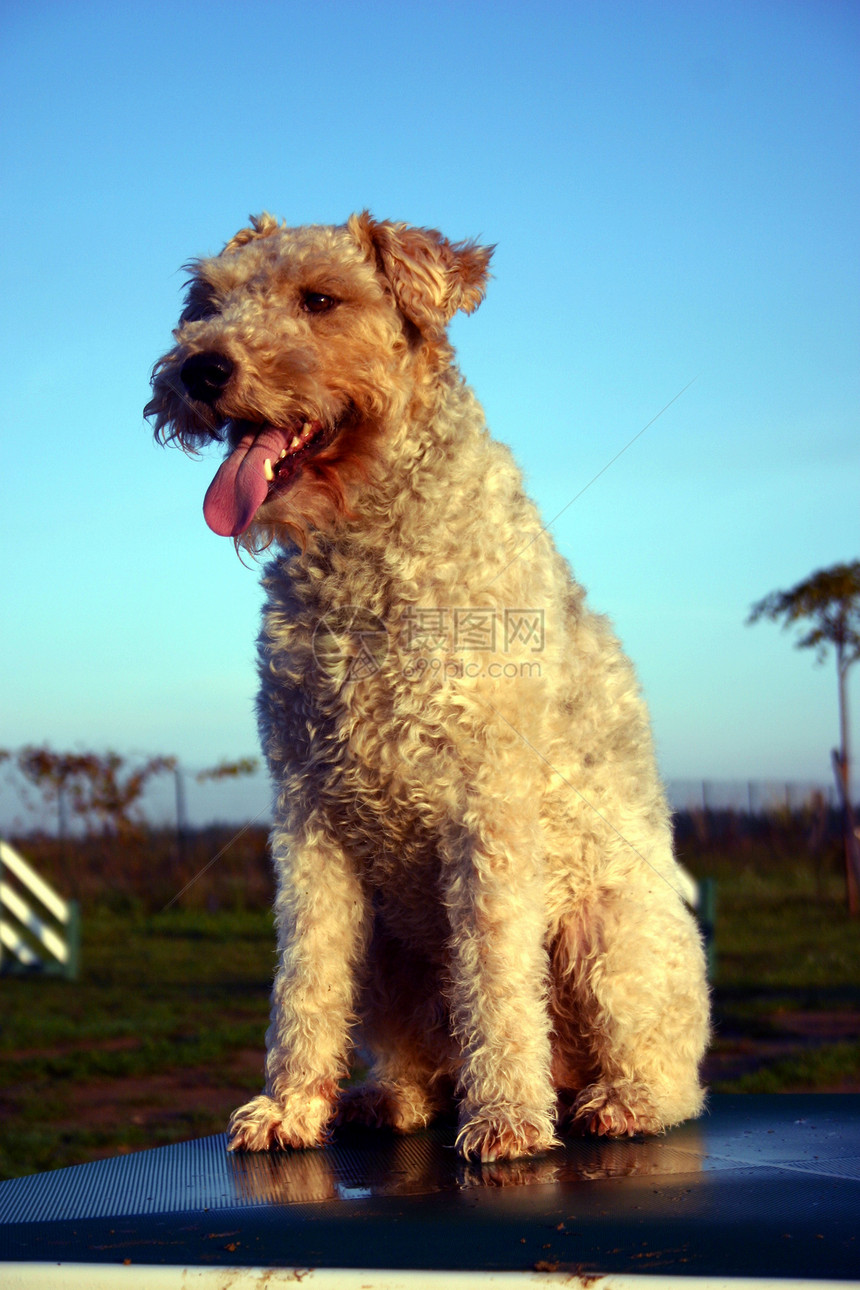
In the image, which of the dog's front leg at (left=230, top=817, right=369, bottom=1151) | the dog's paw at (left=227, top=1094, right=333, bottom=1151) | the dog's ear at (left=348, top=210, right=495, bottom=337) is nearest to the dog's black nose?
the dog's ear at (left=348, top=210, right=495, bottom=337)

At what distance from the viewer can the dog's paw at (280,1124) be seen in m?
3.39

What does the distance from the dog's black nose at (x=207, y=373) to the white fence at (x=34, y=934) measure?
1164 centimetres

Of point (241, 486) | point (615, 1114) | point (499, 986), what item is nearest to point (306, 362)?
point (241, 486)

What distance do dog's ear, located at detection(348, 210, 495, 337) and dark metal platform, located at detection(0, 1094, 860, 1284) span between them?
2.36 meters

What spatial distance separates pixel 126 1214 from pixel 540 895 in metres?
1.36

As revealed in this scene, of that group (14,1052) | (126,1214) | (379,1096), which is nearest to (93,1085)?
(14,1052)

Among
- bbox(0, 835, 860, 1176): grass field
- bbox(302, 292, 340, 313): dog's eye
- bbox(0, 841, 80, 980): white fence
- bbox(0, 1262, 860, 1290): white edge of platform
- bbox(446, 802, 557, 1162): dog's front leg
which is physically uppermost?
bbox(302, 292, 340, 313): dog's eye

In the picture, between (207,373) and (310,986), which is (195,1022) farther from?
(207,373)

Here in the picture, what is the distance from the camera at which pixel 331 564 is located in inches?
135

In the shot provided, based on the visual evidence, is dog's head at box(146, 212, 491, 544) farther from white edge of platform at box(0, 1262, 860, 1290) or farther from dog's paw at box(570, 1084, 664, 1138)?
dog's paw at box(570, 1084, 664, 1138)

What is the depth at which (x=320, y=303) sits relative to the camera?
11.0 feet

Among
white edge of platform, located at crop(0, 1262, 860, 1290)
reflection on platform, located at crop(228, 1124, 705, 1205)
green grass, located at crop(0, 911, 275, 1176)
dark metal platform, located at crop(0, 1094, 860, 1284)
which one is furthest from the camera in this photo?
green grass, located at crop(0, 911, 275, 1176)

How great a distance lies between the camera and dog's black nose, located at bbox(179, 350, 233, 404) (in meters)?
3.20

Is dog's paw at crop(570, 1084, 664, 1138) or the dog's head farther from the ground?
the dog's head
